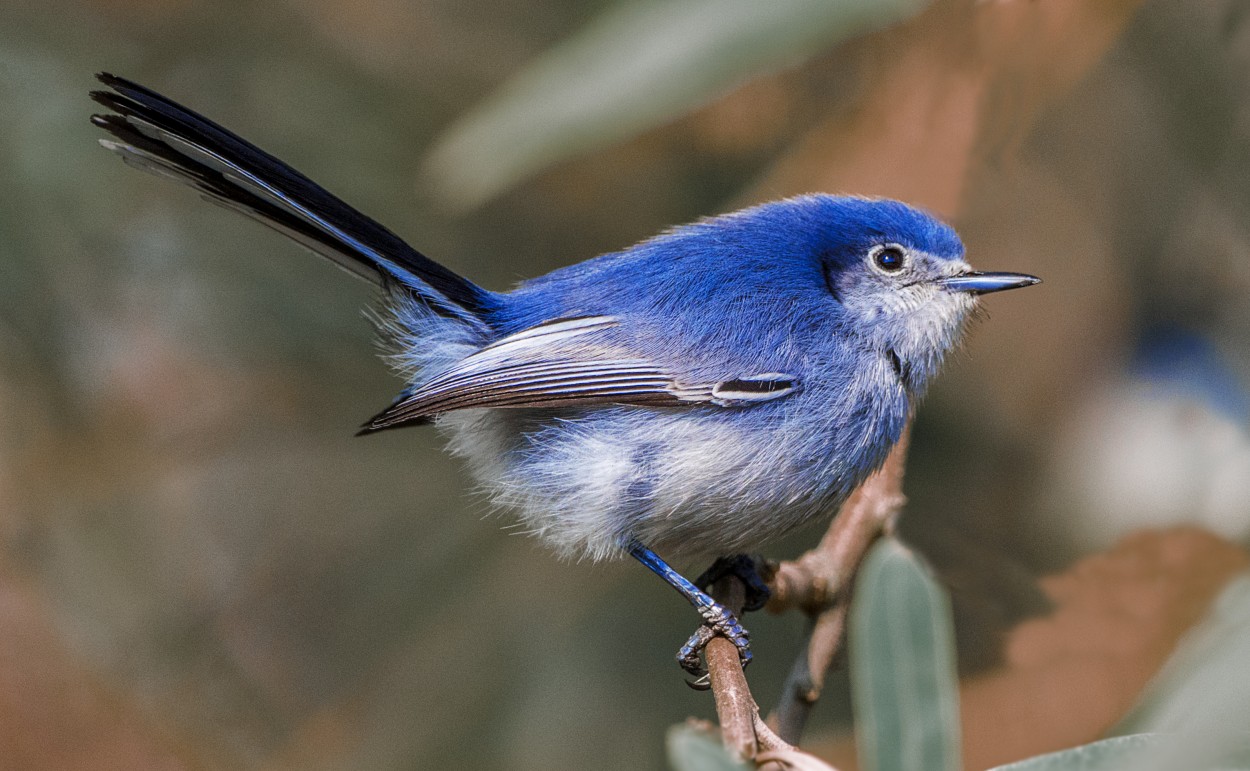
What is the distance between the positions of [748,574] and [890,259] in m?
0.72

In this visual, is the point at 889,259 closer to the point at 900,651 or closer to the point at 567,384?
the point at 567,384

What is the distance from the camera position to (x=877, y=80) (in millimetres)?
3197

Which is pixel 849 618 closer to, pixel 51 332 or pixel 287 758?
pixel 287 758

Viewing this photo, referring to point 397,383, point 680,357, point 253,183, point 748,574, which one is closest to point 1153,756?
point 680,357

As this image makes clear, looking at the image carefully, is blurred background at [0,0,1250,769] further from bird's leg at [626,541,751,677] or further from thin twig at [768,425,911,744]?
bird's leg at [626,541,751,677]

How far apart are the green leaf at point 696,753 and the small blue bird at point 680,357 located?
Result: 119 centimetres

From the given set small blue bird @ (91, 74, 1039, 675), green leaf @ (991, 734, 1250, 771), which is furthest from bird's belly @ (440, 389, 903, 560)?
green leaf @ (991, 734, 1250, 771)

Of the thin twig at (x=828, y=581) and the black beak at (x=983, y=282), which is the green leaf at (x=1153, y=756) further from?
the black beak at (x=983, y=282)

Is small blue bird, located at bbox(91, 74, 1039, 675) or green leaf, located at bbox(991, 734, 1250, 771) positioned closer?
green leaf, located at bbox(991, 734, 1250, 771)

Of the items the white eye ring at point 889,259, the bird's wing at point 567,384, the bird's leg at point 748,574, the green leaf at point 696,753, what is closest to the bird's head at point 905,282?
the white eye ring at point 889,259

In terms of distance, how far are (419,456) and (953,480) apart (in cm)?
162

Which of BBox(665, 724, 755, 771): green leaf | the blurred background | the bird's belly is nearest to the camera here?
BBox(665, 724, 755, 771): green leaf

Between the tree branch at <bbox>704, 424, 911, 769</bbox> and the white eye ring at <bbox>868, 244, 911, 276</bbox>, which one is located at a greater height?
the white eye ring at <bbox>868, 244, 911, 276</bbox>

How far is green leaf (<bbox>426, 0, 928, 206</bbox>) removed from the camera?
4.61ft
